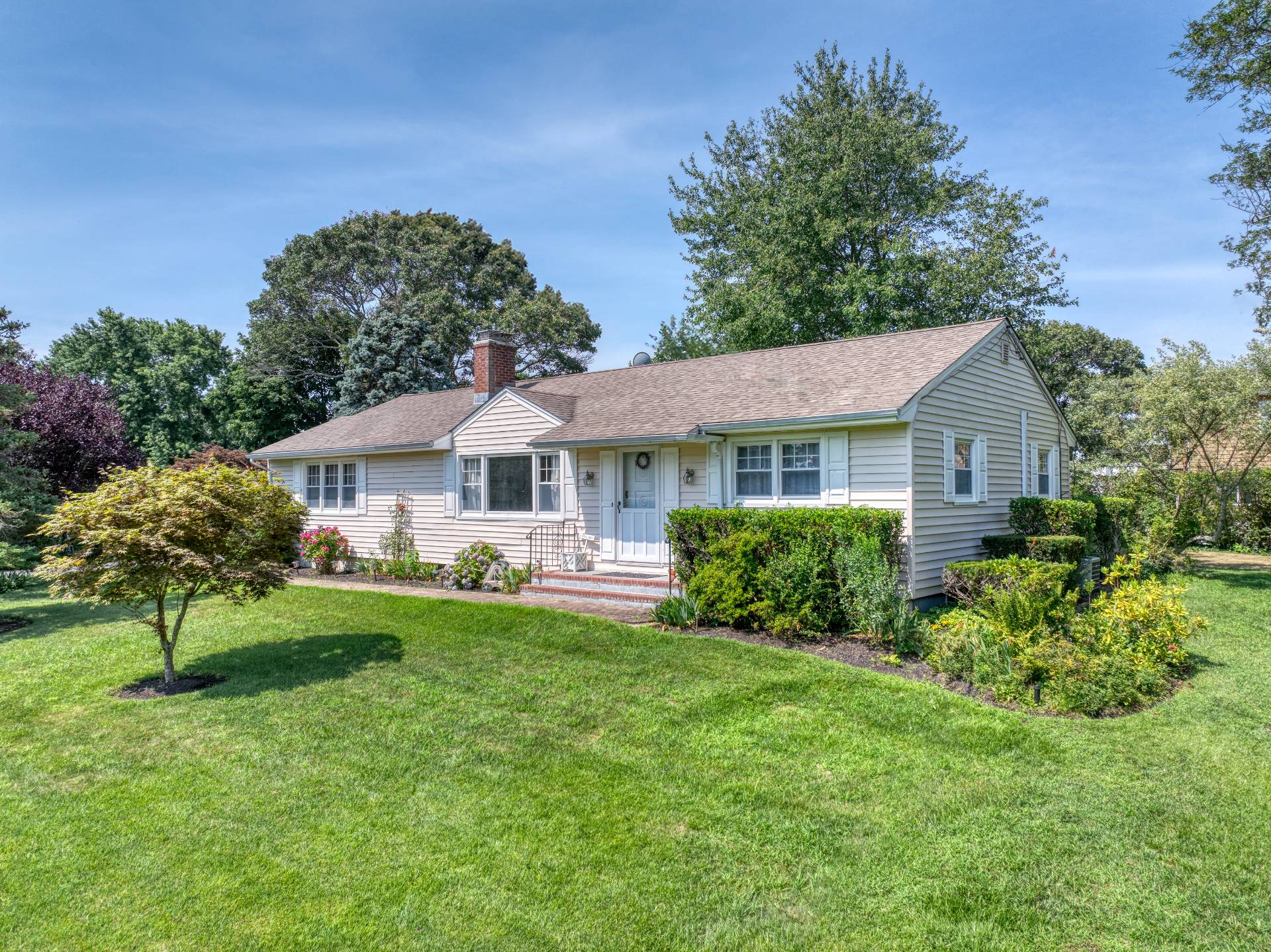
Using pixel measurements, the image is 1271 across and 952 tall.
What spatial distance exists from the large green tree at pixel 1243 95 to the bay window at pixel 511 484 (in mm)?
15850

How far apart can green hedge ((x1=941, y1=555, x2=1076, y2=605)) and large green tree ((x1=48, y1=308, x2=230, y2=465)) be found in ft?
100

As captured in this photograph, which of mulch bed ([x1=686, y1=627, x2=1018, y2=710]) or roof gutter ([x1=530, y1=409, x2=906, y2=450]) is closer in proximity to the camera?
mulch bed ([x1=686, y1=627, x2=1018, y2=710])

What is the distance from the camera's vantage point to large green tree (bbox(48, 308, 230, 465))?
29938 millimetres

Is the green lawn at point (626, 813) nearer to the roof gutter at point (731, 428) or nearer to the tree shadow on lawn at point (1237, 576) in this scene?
the roof gutter at point (731, 428)

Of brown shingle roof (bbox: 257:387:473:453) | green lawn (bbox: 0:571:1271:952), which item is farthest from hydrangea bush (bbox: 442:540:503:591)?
green lawn (bbox: 0:571:1271:952)

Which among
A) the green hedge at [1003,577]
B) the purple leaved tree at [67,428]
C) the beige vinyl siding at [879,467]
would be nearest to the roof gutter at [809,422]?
the beige vinyl siding at [879,467]

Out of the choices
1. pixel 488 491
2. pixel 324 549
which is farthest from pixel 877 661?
pixel 324 549

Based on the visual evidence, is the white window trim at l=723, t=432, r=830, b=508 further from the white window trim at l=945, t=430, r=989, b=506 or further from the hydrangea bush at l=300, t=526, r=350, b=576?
the hydrangea bush at l=300, t=526, r=350, b=576

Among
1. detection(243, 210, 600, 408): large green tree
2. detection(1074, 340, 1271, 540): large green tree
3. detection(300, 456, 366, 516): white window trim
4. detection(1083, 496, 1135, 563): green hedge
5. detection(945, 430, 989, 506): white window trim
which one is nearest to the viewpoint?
detection(945, 430, 989, 506): white window trim

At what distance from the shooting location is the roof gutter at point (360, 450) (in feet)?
50.6

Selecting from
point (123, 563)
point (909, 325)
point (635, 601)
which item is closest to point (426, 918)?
point (123, 563)

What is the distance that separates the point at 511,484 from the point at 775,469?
6065 mm

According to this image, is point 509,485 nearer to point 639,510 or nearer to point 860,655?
point 639,510

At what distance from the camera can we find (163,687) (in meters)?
Result: 7.61
